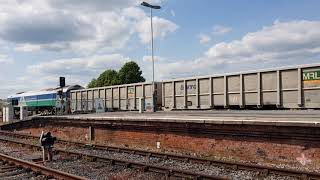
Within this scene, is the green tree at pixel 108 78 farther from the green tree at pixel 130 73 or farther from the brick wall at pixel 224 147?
the brick wall at pixel 224 147

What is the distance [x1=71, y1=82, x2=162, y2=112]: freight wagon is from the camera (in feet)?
117

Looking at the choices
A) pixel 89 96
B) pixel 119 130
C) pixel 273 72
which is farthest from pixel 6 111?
pixel 273 72

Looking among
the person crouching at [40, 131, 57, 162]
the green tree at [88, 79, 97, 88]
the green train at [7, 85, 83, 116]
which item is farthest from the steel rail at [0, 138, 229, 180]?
the green tree at [88, 79, 97, 88]

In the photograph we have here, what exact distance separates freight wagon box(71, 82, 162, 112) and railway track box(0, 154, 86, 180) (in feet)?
61.9

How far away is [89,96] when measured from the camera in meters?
44.9

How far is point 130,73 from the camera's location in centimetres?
7406

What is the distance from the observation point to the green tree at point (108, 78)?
245ft

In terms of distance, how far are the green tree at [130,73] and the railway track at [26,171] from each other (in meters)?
58.1

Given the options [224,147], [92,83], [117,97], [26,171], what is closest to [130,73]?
[92,83]

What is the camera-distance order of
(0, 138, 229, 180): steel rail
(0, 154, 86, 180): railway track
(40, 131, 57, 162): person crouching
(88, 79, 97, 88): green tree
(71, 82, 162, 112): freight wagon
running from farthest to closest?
(88, 79, 97, 88): green tree, (71, 82, 162, 112): freight wagon, (40, 131, 57, 162): person crouching, (0, 154, 86, 180): railway track, (0, 138, 229, 180): steel rail

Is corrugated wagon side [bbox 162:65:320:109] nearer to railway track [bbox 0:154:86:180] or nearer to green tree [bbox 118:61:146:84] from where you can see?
railway track [bbox 0:154:86:180]

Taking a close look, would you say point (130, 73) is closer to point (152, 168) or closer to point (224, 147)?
point (224, 147)

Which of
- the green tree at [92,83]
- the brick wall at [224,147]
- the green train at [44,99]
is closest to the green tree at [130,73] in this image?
the green tree at [92,83]

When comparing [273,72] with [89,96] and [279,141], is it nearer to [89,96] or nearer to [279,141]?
[279,141]
